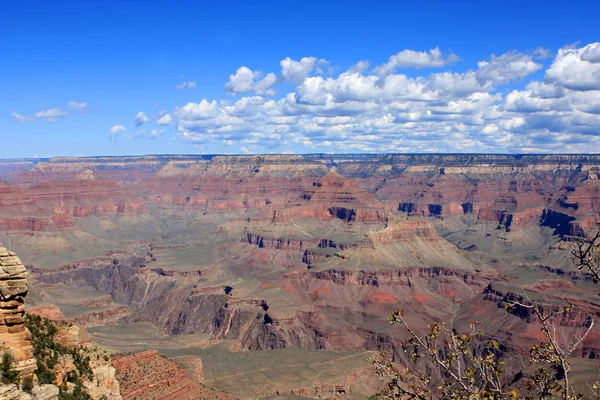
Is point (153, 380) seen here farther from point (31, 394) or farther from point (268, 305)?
point (268, 305)

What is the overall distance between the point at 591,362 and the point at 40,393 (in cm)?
10256

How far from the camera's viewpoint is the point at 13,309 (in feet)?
69.1

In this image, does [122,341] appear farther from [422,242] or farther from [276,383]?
[422,242]

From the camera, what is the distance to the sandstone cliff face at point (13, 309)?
20781 millimetres

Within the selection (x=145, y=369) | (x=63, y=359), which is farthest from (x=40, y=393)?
(x=145, y=369)

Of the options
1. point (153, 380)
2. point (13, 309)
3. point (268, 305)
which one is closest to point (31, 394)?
point (13, 309)

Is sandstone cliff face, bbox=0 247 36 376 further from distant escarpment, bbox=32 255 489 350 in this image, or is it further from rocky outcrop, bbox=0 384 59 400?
distant escarpment, bbox=32 255 489 350

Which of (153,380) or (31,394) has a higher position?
(31,394)

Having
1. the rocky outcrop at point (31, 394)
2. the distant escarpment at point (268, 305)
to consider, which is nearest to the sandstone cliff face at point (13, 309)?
the rocky outcrop at point (31, 394)

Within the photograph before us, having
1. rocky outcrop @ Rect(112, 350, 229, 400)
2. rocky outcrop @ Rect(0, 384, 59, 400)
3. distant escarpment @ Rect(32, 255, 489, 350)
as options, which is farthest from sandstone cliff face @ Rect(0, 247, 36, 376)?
distant escarpment @ Rect(32, 255, 489, 350)

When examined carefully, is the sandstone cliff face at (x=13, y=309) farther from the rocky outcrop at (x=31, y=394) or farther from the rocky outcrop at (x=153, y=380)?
the rocky outcrop at (x=153, y=380)

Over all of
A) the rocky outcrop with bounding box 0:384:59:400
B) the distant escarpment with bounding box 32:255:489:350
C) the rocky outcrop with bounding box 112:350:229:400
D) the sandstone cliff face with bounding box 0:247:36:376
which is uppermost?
the sandstone cliff face with bounding box 0:247:36:376

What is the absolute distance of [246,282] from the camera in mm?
171750

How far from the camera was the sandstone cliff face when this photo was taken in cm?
2078
